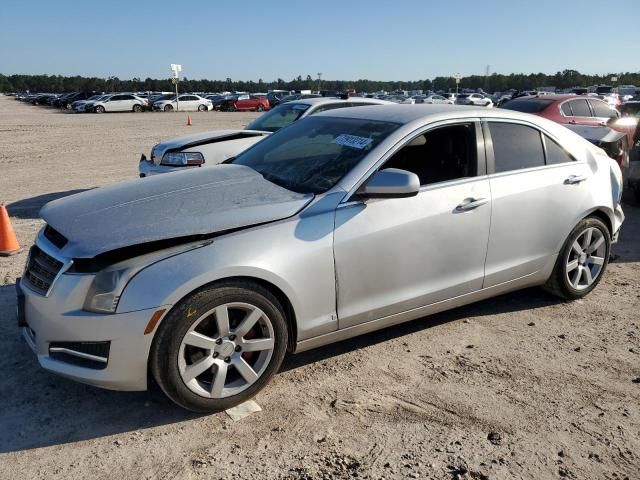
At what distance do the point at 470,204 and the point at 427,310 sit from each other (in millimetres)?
802

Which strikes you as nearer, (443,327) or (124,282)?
(124,282)

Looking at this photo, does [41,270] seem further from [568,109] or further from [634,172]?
[568,109]

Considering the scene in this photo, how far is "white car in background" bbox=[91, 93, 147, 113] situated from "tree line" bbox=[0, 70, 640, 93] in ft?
226

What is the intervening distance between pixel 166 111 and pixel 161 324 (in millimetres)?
46393

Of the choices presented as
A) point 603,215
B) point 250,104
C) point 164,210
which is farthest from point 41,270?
point 250,104

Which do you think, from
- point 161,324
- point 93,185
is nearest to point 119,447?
point 161,324

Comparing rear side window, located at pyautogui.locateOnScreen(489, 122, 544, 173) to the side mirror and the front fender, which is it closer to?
the side mirror

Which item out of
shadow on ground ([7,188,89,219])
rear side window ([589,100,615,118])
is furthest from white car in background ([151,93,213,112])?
rear side window ([589,100,615,118])

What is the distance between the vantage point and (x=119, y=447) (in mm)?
2857

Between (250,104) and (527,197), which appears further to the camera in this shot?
(250,104)

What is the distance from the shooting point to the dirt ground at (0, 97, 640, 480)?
2.72 m

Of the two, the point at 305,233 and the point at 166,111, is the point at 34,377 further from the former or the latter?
the point at 166,111

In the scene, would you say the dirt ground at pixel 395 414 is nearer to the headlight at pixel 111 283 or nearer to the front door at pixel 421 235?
the front door at pixel 421 235

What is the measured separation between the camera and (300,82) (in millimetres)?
138625
